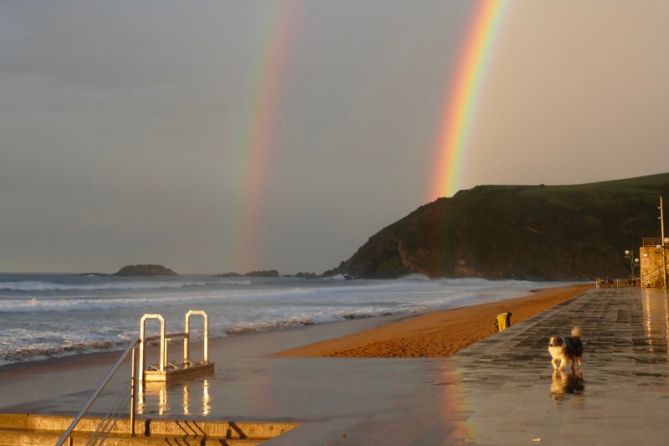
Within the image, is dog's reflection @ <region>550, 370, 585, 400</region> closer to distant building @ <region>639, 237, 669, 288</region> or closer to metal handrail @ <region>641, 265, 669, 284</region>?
distant building @ <region>639, 237, 669, 288</region>

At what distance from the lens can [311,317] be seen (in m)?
37.3

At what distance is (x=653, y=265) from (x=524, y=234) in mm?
123744

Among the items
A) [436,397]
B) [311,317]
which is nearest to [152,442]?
[436,397]

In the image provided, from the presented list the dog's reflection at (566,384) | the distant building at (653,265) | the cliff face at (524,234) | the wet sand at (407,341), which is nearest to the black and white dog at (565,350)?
the dog's reflection at (566,384)

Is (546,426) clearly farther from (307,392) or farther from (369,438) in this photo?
(307,392)

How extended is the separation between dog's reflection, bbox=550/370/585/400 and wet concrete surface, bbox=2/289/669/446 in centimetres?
1

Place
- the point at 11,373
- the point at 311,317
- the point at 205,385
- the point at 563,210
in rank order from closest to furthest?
1. the point at 205,385
2. the point at 11,373
3. the point at 311,317
4. the point at 563,210

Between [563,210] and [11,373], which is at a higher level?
[563,210]

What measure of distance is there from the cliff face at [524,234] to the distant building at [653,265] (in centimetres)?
10705

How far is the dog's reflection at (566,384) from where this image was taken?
877 centimetres

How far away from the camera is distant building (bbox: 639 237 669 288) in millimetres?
52875

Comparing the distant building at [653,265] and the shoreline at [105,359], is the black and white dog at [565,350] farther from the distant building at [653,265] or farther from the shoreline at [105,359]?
the distant building at [653,265]

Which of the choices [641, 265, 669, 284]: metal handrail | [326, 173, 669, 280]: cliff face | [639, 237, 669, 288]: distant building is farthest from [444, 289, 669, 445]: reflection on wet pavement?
[326, 173, 669, 280]: cliff face

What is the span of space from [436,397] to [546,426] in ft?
6.22
